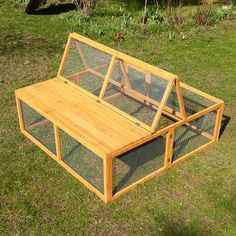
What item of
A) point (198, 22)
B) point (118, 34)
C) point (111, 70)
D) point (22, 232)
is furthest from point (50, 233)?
point (198, 22)

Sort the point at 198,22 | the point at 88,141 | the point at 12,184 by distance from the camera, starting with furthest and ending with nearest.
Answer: the point at 198,22 < the point at 12,184 < the point at 88,141

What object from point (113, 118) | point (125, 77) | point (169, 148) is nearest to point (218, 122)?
point (169, 148)

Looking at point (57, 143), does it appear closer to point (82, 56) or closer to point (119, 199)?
point (119, 199)

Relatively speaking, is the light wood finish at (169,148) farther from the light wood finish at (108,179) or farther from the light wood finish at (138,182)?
the light wood finish at (108,179)

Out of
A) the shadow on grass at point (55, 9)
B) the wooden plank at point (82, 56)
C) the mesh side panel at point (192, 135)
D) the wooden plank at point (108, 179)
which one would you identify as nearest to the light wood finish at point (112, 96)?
the wooden plank at point (82, 56)

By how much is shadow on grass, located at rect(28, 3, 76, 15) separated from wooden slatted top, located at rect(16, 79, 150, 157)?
6409 millimetres

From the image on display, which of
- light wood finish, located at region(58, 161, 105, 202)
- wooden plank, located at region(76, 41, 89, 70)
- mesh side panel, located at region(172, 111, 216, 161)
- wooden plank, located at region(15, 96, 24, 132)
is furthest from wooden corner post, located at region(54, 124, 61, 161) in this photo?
mesh side panel, located at region(172, 111, 216, 161)

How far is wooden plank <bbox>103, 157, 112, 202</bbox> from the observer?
5.44 meters

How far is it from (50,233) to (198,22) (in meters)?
8.62

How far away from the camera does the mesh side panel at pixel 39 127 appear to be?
6.66 meters

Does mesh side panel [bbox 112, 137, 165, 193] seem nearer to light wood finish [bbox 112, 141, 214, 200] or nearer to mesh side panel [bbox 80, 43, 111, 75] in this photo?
light wood finish [bbox 112, 141, 214, 200]

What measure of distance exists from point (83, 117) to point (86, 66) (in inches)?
50.8

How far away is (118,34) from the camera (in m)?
11.4

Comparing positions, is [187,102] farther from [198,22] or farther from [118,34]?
[198,22]
